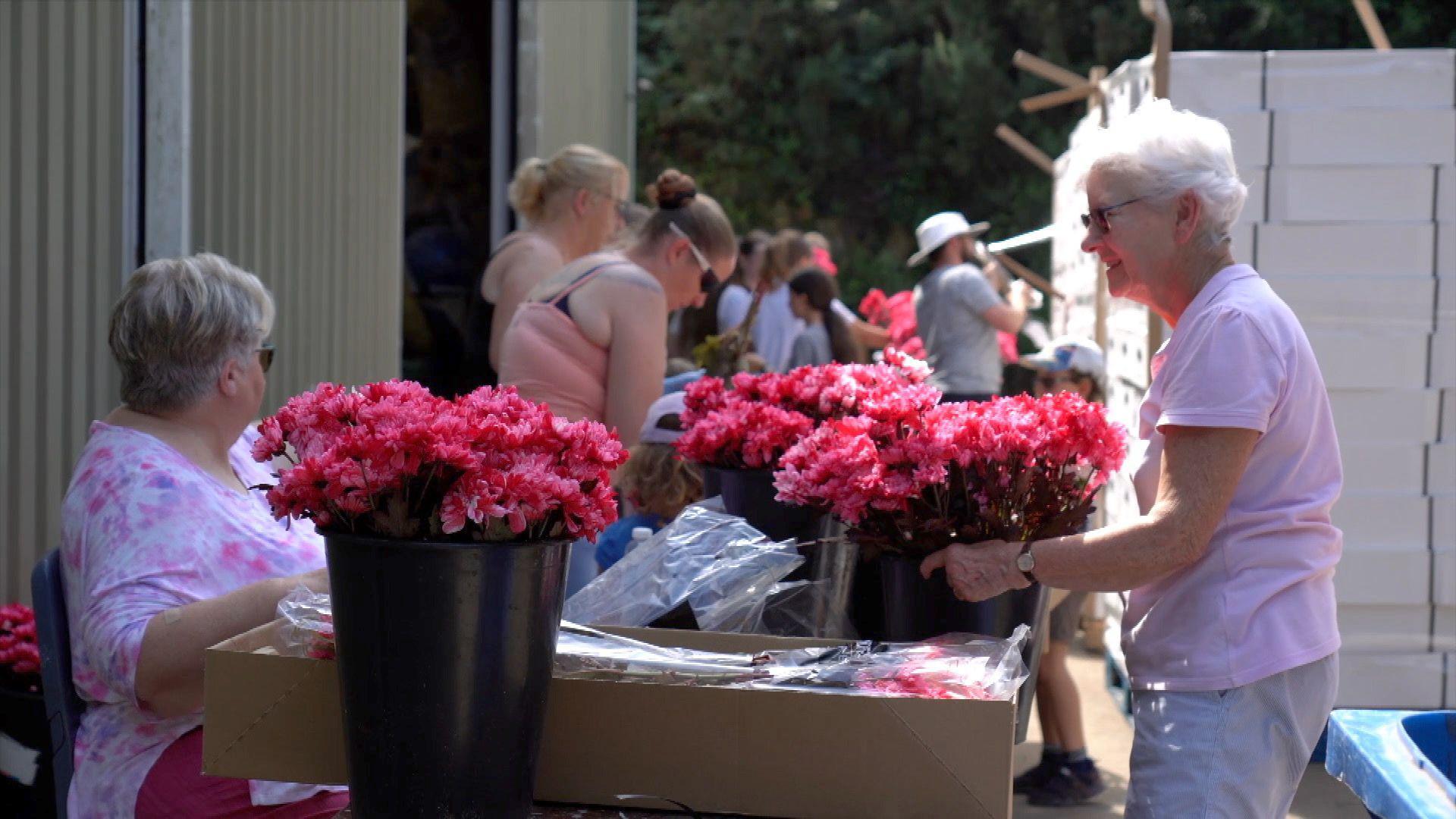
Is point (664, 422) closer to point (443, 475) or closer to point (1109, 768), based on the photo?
point (443, 475)

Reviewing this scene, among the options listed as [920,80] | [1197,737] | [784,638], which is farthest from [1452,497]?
[920,80]

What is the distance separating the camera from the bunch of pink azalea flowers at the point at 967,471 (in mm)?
2057

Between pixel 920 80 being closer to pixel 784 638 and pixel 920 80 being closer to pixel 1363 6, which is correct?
pixel 1363 6

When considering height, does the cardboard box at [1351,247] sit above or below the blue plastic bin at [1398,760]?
above

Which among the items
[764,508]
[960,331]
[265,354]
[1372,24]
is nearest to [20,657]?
[265,354]

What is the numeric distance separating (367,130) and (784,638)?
4.06 m

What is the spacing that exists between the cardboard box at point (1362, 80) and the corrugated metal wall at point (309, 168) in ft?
9.81

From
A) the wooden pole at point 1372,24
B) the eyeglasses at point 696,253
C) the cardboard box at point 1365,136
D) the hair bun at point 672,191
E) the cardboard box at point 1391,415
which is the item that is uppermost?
the wooden pole at point 1372,24

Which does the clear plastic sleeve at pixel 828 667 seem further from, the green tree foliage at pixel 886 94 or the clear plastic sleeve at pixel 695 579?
the green tree foliage at pixel 886 94

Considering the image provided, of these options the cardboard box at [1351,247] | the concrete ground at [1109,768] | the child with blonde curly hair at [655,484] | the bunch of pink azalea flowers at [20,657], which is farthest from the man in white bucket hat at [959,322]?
the bunch of pink azalea flowers at [20,657]

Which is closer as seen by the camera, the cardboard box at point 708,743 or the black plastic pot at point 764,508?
the cardboard box at point 708,743

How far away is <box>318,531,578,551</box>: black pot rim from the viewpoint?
149cm

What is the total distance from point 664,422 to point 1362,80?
8.48 feet

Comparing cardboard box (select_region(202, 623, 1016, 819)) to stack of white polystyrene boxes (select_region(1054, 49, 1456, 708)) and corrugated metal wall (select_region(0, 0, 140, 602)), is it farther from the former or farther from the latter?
stack of white polystyrene boxes (select_region(1054, 49, 1456, 708))
